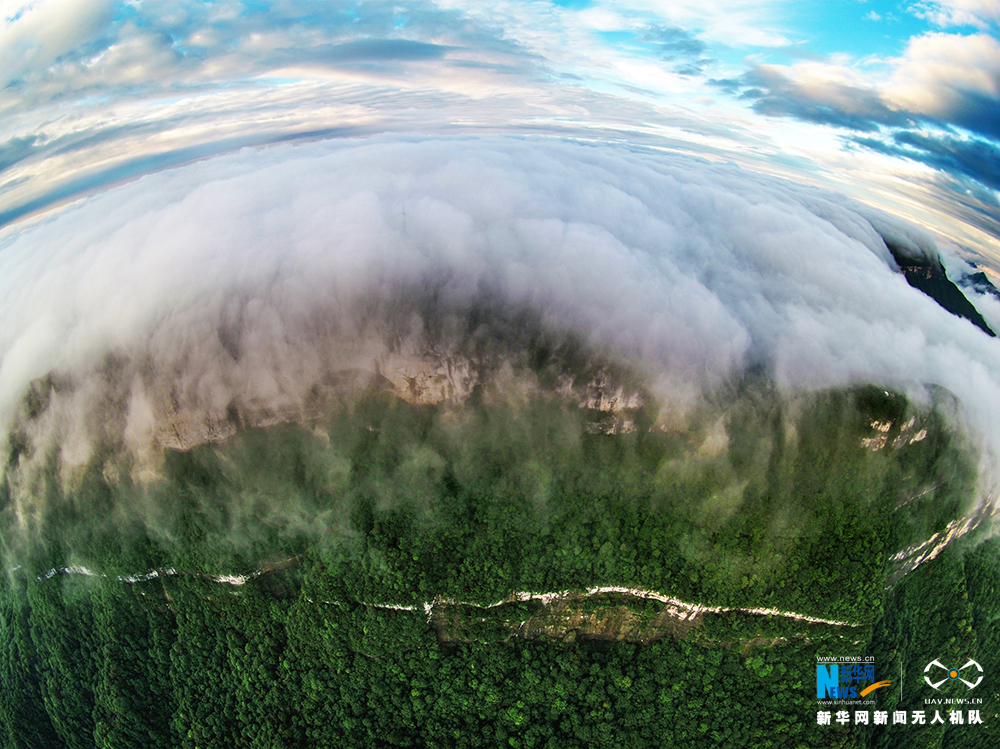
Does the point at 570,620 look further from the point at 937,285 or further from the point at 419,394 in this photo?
the point at 937,285

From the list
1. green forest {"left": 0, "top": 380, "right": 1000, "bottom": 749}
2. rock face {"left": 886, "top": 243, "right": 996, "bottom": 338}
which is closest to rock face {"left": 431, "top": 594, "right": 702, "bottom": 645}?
green forest {"left": 0, "top": 380, "right": 1000, "bottom": 749}

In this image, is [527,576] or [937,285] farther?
Answer: [937,285]

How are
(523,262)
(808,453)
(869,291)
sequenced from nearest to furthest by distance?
(808,453), (523,262), (869,291)

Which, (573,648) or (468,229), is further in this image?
(468,229)

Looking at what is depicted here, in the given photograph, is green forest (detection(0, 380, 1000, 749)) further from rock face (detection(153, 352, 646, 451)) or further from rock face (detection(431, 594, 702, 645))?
rock face (detection(153, 352, 646, 451))

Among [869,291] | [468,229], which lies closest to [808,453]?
[869,291]

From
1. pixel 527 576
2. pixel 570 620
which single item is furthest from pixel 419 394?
pixel 570 620

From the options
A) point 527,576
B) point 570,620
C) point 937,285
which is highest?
point 937,285

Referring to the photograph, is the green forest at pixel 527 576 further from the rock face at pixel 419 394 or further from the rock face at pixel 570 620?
the rock face at pixel 419 394

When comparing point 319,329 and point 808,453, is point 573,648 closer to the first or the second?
point 808,453

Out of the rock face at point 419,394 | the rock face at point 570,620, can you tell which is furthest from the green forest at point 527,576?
the rock face at point 419,394
